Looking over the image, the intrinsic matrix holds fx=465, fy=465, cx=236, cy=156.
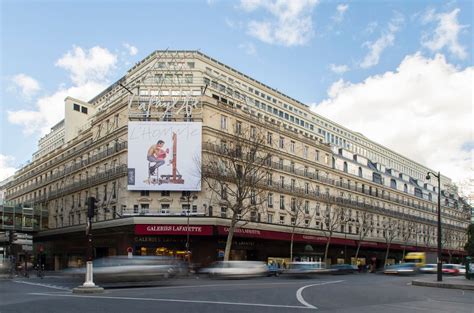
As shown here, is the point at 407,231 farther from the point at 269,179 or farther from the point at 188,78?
the point at 188,78

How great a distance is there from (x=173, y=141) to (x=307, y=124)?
3851 cm

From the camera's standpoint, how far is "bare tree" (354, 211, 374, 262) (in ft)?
214

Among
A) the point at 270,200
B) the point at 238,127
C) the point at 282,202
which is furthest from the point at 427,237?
the point at 238,127

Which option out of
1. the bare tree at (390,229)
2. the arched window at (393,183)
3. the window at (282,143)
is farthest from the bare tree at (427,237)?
the window at (282,143)

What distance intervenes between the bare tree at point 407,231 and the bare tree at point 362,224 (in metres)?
10.3

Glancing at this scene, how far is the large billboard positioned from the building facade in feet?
0.70

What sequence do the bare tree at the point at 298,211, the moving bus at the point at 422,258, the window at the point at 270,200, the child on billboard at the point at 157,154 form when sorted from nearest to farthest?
the child on billboard at the point at 157,154 → the window at the point at 270,200 → the bare tree at the point at 298,211 → the moving bus at the point at 422,258

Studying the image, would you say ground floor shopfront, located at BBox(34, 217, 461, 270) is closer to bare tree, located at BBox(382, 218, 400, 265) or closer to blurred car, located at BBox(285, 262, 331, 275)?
blurred car, located at BBox(285, 262, 331, 275)

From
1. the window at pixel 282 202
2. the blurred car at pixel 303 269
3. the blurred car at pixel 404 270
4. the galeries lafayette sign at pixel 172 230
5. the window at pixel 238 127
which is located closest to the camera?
the blurred car at pixel 303 269

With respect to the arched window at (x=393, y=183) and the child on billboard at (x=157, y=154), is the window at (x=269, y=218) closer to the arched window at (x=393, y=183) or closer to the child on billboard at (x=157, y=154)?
the child on billboard at (x=157, y=154)

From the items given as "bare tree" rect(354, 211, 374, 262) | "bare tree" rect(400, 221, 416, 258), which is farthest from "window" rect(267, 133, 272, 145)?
"bare tree" rect(400, 221, 416, 258)

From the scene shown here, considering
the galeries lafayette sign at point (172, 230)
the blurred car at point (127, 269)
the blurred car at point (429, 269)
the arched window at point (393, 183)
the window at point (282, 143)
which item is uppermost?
the window at point (282, 143)

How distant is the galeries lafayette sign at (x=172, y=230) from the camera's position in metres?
42.4

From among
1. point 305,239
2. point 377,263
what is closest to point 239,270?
point 305,239
